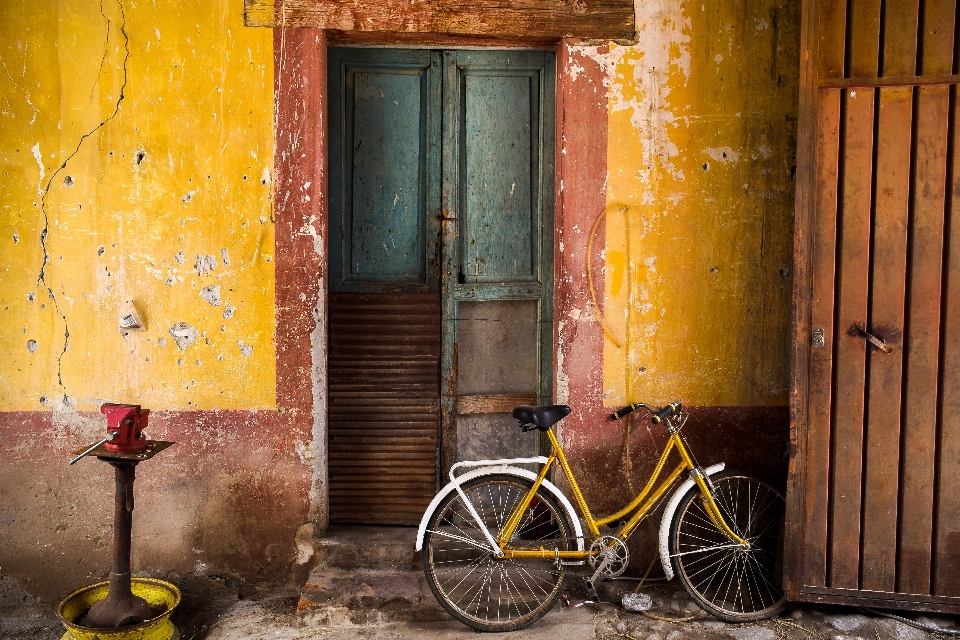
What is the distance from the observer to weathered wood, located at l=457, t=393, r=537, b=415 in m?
4.03

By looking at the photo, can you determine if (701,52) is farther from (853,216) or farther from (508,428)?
(508,428)

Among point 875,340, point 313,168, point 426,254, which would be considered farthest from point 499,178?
point 875,340

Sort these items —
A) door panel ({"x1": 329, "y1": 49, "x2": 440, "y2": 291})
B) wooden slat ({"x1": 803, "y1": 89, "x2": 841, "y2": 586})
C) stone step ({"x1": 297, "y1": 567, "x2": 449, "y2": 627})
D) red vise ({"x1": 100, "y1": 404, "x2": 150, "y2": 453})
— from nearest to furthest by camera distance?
1. red vise ({"x1": 100, "y1": 404, "x2": 150, "y2": 453})
2. wooden slat ({"x1": 803, "y1": 89, "x2": 841, "y2": 586})
3. stone step ({"x1": 297, "y1": 567, "x2": 449, "y2": 627})
4. door panel ({"x1": 329, "y1": 49, "x2": 440, "y2": 291})

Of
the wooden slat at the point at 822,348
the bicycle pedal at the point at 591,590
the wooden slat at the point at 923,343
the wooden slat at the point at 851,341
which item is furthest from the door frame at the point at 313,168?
the wooden slat at the point at 923,343

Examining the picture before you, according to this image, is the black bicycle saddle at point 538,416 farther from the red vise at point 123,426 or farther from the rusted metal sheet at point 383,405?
the red vise at point 123,426

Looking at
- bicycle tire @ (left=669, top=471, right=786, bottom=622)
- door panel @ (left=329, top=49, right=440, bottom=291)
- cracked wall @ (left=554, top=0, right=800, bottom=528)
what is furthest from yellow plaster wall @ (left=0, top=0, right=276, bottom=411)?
bicycle tire @ (left=669, top=471, right=786, bottom=622)

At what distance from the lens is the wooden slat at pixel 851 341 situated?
3271mm

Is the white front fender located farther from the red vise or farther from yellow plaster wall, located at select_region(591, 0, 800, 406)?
the red vise

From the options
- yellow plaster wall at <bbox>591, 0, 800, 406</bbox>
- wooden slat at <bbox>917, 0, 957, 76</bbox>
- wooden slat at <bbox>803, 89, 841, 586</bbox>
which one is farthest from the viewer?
yellow plaster wall at <bbox>591, 0, 800, 406</bbox>

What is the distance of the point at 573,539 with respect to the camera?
3.44 metres

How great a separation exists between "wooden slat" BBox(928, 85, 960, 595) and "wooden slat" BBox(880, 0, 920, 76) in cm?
28

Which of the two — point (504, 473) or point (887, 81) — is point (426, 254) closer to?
point (504, 473)

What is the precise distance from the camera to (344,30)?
3670 millimetres

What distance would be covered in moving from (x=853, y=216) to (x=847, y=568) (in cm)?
171
